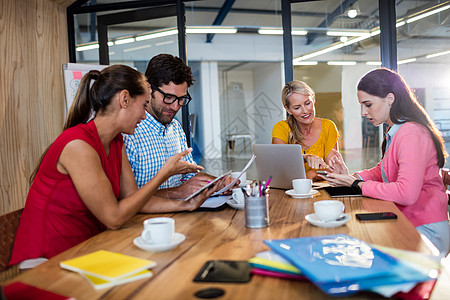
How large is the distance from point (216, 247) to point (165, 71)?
135 centimetres

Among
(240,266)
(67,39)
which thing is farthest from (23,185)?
(240,266)

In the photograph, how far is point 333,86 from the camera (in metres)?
4.67

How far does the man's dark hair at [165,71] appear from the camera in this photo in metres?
2.34

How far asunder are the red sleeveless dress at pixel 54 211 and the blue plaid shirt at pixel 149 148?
562mm

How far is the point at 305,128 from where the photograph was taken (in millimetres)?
3268

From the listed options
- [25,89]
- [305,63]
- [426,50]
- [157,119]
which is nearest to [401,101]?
[157,119]

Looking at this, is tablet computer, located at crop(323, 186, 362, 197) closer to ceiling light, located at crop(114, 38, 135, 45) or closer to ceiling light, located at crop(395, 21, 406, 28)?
ceiling light, located at crop(395, 21, 406, 28)

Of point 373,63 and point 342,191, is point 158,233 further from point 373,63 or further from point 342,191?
point 373,63

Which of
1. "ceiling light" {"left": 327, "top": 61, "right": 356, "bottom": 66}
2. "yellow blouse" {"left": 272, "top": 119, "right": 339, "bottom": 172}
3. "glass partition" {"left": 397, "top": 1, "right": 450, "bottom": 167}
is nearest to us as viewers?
"yellow blouse" {"left": 272, "top": 119, "right": 339, "bottom": 172}

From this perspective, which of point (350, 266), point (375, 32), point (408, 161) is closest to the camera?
point (350, 266)

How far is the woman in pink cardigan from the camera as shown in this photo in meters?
1.86

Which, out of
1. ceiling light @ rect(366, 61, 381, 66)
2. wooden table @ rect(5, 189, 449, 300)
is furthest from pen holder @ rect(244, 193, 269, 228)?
ceiling light @ rect(366, 61, 381, 66)

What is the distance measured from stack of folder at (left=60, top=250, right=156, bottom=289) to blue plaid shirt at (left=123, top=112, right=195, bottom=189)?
1.15 m

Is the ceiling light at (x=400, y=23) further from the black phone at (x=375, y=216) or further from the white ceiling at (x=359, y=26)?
the black phone at (x=375, y=216)
